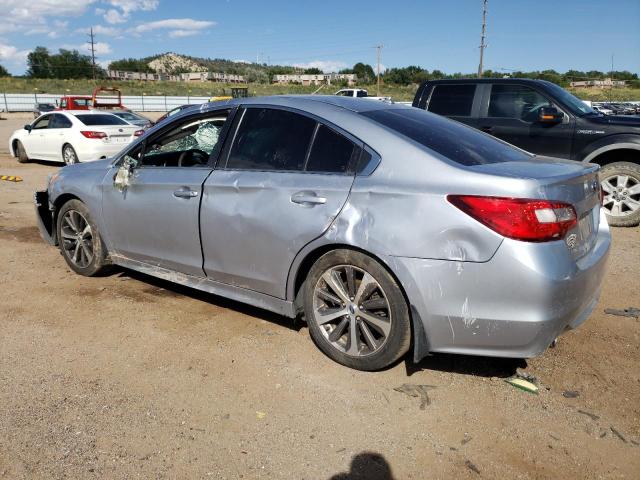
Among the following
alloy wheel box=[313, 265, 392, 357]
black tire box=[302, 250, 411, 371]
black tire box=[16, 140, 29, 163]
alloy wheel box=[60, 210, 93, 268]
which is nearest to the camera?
black tire box=[302, 250, 411, 371]

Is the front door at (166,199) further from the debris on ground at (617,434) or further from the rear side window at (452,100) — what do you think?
the rear side window at (452,100)

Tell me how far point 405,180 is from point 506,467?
1.54 metres

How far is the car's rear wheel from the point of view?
13.2 metres

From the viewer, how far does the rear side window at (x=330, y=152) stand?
336cm

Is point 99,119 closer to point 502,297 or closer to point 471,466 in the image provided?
point 502,297

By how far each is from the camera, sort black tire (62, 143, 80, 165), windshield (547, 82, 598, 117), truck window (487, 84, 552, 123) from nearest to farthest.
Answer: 1. windshield (547, 82, 598, 117)
2. truck window (487, 84, 552, 123)
3. black tire (62, 143, 80, 165)

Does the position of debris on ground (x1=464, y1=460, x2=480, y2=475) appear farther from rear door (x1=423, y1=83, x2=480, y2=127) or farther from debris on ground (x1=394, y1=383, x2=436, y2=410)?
rear door (x1=423, y1=83, x2=480, y2=127)

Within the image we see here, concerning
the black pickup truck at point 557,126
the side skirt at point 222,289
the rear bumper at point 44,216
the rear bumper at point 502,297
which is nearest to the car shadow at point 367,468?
the rear bumper at point 502,297

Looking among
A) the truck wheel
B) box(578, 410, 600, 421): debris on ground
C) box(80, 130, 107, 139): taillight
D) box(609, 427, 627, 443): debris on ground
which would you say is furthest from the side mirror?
box(80, 130, 107, 139): taillight

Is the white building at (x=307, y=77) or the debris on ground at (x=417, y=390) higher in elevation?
the white building at (x=307, y=77)

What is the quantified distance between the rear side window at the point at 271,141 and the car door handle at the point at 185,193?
33 cm

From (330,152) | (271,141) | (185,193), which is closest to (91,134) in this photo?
(185,193)

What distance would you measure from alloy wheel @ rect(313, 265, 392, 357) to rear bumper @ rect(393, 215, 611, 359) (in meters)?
0.26

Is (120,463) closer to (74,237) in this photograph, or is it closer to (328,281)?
(328,281)
